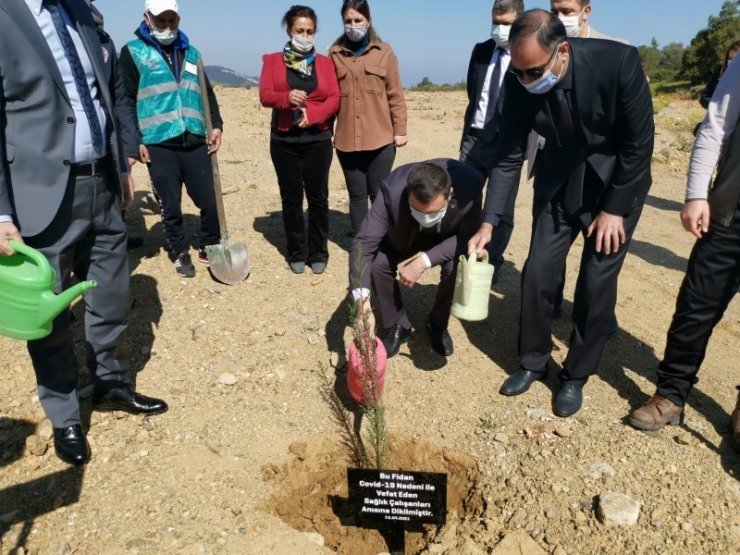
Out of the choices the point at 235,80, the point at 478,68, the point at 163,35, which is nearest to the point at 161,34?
the point at 163,35

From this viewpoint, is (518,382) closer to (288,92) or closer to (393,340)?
(393,340)

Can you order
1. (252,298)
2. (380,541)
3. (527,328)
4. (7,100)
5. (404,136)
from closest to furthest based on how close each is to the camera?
(7,100) → (380,541) → (527,328) → (252,298) → (404,136)

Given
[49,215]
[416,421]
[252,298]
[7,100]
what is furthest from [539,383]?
[7,100]

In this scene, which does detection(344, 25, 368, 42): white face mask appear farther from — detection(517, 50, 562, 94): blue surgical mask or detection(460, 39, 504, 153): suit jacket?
detection(517, 50, 562, 94): blue surgical mask

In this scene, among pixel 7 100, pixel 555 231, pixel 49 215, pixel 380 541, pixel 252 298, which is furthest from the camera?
pixel 252 298

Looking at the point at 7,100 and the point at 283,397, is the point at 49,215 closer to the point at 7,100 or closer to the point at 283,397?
the point at 7,100

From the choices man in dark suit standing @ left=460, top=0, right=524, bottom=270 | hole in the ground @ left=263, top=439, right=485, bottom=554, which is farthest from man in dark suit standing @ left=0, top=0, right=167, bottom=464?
man in dark suit standing @ left=460, top=0, right=524, bottom=270

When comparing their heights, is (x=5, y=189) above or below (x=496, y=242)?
above

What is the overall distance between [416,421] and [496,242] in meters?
1.72

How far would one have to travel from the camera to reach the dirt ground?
92.8 inches

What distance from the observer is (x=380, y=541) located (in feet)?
8.32

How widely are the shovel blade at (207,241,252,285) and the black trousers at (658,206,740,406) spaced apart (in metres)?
2.94

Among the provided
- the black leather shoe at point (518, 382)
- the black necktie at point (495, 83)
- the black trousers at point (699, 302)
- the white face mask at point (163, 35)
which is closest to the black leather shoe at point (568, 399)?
the black leather shoe at point (518, 382)

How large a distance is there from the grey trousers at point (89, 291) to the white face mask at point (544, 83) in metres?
1.95
